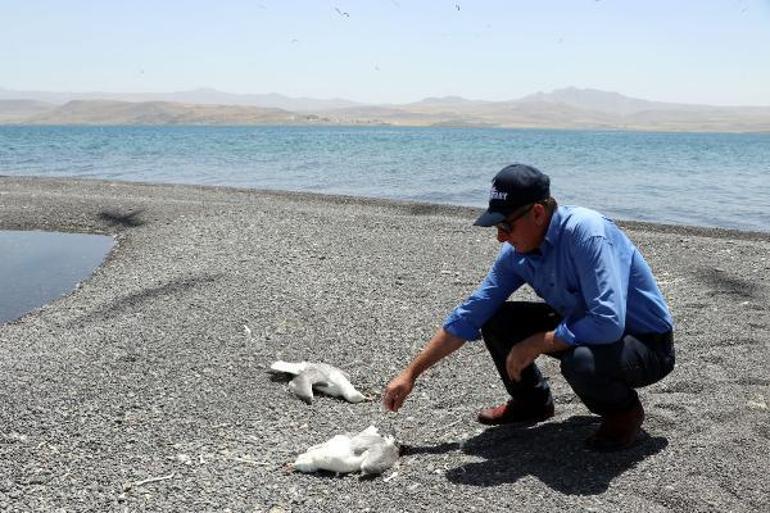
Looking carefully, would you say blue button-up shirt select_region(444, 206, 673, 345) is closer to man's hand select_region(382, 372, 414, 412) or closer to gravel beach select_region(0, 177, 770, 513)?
man's hand select_region(382, 372, 414, 412)

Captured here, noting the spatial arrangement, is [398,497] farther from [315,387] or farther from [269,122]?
[269,122]

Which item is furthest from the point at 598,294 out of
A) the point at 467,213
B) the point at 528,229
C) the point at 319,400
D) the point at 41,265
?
the point at 467,213

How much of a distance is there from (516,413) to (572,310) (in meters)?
0.97

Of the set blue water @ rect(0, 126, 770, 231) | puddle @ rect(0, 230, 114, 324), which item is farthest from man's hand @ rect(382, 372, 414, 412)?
blue water @ rect(0, 126, 770, 231)

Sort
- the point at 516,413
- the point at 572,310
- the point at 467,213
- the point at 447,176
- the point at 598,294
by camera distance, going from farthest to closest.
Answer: the point at 447,176, the point at 467,213, the point at 516,413, the point at 572,310, the point at 598,294

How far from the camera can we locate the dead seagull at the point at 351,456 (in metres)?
3.98

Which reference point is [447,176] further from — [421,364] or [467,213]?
[421,364]

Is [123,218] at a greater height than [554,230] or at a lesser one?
lesser

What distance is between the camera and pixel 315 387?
512 centimetres

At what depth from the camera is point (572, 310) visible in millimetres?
3852

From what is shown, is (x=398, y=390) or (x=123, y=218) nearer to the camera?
(x=398, y=390)

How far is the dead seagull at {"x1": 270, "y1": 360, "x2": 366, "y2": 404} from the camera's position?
5023mm

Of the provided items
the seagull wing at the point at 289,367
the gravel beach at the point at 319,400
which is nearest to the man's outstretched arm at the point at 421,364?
the gravel beach at the point at 319,400

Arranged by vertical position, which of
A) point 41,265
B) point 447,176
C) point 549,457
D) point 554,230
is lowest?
point 41,265
